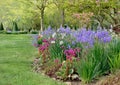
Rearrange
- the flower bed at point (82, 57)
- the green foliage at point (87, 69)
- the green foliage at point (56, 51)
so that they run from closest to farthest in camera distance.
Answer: the green foliage at point (87, 69) < the flower bed at point (82, 57) < the green foliage at point (56, 51)

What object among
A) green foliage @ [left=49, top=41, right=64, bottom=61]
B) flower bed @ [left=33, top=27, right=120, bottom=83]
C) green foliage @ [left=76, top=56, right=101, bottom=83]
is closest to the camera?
green foliage @ [left=76, top=56, right=101, bottom=83]

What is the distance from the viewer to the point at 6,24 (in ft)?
125

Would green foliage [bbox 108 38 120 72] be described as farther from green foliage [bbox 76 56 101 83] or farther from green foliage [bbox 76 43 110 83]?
green foliage [bbox 76 56 101 83]

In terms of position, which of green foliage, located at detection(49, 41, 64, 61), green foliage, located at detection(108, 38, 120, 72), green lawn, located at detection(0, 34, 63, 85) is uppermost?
green foliage, located at detection(108, 38, 120, 72)

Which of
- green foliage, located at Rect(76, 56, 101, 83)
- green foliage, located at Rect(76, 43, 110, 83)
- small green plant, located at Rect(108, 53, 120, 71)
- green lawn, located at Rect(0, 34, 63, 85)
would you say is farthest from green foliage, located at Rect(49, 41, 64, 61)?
small green plant, located at Rect(108, 53, 120, 71)

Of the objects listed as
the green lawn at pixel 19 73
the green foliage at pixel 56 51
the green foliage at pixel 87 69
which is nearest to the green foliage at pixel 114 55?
the green foliage at pixel 87 69

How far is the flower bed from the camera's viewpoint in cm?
620

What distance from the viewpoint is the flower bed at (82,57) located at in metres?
6.20

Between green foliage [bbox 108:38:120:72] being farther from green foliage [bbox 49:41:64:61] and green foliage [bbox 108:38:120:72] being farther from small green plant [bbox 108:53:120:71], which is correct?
green foliage [bbox 49:41:64:61]

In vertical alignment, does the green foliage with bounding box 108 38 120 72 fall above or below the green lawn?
above

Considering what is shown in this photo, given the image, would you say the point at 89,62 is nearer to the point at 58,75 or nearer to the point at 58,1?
the point at 58,75

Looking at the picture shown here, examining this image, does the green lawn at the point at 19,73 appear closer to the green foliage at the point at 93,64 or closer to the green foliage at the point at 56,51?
the green foliage at the point at 93,64

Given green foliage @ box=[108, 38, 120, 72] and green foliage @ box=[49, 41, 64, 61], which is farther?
green foliage @ box=[49, 41, 64, 61]

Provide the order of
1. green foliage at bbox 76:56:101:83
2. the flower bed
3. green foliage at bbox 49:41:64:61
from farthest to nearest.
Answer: green foliage at bbox 49:41:64:61
the flower bed
green foliage at bbox 76:56:101:83
